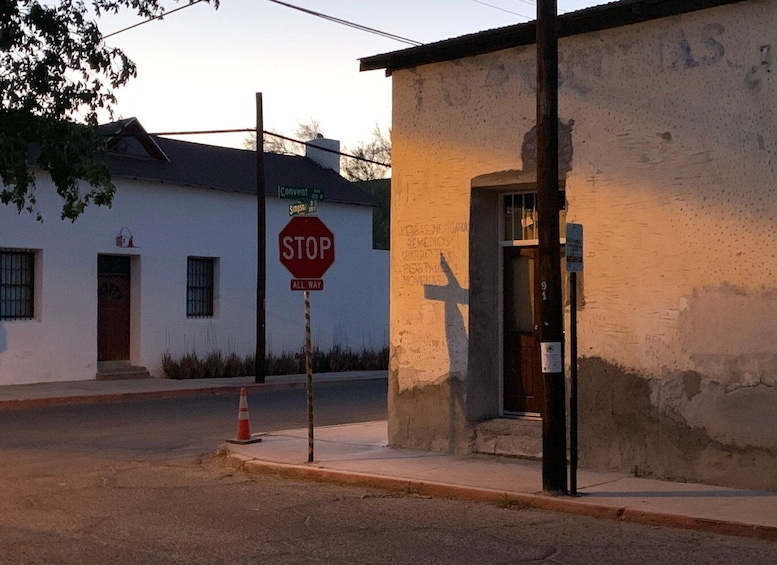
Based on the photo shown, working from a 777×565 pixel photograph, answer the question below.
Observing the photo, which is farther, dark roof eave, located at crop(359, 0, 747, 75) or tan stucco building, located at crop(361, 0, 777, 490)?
→ dark roof eave, located at crop(359, 0, 747, 75)

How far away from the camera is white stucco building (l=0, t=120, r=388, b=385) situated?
2386 centimetres

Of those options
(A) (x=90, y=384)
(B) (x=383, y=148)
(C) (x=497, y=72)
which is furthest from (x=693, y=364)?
(B) (x=383, y=148)

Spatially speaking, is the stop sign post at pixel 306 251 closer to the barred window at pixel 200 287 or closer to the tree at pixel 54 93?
the tree at pixel 54 93

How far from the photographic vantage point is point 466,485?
1055 cm

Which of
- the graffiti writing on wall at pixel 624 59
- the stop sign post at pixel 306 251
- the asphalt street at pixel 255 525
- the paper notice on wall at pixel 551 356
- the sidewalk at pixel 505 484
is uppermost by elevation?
the graffiti writing on wall at pixel 624 59

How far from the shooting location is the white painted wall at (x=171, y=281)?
2384 cm

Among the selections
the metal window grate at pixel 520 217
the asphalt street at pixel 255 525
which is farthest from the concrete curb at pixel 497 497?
the metal window grate at pixel 520 217

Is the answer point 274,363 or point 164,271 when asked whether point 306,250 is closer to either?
point 164,271

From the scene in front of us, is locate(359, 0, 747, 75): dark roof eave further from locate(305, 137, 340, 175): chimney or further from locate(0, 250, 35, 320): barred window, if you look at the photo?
locate(305, 137, 340, 175): chimney

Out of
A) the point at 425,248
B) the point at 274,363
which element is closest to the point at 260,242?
the point at 274,363

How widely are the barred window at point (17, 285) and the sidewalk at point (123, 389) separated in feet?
5.69

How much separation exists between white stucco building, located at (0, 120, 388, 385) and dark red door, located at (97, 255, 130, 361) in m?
0.03

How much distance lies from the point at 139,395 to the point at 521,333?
37.3 ft

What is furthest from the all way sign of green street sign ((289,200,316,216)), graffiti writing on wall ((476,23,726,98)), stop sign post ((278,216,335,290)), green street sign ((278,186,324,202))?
graffiti writing on wall ((476,23,726,98))
